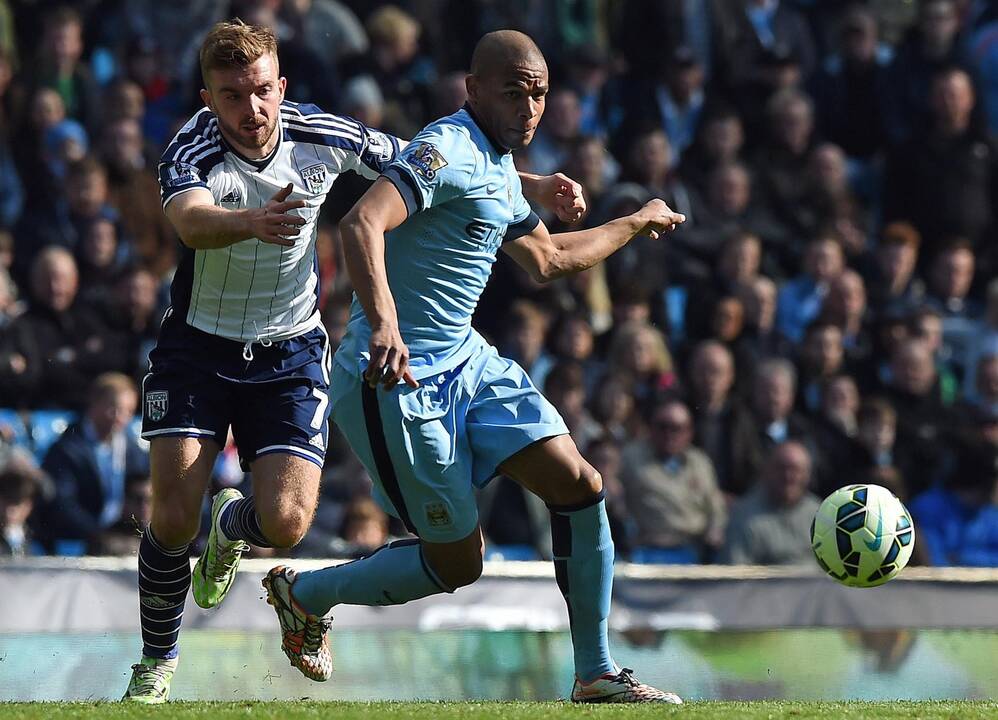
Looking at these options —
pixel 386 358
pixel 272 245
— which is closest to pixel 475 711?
pixel 386 358

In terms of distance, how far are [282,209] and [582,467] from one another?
156 centimetres

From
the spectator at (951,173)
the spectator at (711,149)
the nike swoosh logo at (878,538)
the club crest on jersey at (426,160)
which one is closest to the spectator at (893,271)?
the spectator at (951,173)

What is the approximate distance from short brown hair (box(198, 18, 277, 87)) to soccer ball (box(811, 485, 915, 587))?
9.74 ft

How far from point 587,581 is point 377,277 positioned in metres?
1.58

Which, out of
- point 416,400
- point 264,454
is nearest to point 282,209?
point 416,400

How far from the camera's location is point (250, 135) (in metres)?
6.27

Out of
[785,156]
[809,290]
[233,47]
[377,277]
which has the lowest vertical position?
[809,290]

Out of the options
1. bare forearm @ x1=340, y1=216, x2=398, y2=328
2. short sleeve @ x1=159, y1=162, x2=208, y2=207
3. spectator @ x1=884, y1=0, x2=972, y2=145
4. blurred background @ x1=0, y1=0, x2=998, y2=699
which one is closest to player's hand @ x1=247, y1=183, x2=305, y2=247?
bare forearm @ x1=340, y1=216, x2=398, y2=328

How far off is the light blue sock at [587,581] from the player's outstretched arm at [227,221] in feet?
5.19

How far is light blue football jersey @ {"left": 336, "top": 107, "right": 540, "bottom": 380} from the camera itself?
6027 millimetres

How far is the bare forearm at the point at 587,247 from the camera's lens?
21.5 feet

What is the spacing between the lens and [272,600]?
6.74m

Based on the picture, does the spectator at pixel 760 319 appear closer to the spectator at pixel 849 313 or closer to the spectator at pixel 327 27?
the spectator at pixel 849 313

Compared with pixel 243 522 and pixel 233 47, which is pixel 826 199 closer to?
pixel 243 522
